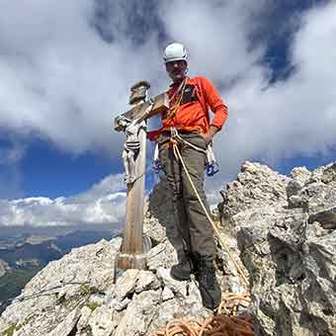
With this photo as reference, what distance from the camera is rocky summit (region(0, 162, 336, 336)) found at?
3.72 meters

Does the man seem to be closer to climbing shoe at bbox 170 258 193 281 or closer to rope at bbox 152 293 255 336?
climbing shoe at bbox 170 258 193 281

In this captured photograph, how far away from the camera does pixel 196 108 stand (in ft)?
29.9

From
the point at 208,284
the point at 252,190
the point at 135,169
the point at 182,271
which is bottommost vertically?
the point at 208,284

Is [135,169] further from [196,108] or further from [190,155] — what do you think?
[196,108]

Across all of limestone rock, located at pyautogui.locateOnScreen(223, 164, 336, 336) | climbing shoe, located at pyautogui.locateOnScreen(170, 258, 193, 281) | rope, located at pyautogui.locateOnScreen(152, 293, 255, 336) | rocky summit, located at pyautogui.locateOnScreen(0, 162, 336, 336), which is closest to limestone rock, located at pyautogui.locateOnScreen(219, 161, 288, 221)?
rocky summit, located at pyautogui.locateOnScreen(0, 162, 336, 336)

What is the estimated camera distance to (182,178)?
8727mm

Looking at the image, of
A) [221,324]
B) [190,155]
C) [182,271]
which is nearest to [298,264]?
[221,324]

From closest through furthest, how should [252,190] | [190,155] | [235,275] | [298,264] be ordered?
[298,264]
[190,155]
[235,275]
[252,190]

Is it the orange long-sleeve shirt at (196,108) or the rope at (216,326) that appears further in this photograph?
the orange long-sleeve shirt at (196,108)

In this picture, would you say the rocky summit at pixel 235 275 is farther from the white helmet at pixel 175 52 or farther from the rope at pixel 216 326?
the white helmet at pixel 175 52

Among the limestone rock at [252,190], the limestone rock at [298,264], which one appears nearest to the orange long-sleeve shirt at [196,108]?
the limestone rock at [252,190]

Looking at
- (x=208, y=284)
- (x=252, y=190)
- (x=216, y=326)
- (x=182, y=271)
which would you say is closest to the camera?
(x=216, y=326)

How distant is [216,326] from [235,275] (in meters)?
2.81

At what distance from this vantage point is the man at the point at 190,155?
323 inches
